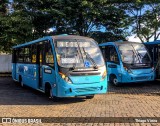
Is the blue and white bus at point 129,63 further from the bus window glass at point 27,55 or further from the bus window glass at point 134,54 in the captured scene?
the bus window glass at point 27,55

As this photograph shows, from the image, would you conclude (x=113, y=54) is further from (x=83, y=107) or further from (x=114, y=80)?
(x=83, y=107)

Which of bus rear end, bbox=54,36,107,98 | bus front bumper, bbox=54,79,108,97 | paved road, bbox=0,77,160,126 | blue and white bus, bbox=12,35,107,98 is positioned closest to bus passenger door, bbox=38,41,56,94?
blue and white bus, bbox=12,35,107,98

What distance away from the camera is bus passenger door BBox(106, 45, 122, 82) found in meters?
16.4

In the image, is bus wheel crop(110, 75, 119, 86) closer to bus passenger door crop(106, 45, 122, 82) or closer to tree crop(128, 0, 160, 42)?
bus passenger door crop(106, 45, 122, 82)

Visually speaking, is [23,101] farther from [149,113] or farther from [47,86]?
[149,113]

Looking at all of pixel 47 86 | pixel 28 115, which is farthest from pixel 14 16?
pixel 28 115

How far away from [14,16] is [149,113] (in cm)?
1900

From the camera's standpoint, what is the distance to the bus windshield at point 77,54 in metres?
11.2

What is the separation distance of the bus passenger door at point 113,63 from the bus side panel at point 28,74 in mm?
4809

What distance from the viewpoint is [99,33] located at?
2816 cm

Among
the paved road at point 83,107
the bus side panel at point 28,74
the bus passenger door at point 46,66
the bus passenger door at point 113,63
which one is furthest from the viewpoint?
the bus passenger door at point 113,63

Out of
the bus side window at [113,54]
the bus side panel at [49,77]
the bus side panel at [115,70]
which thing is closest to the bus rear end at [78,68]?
the bus side panel at [49,77]

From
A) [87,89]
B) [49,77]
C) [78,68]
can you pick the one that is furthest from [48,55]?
[87,89]

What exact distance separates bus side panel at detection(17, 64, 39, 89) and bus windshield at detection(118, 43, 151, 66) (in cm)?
501
